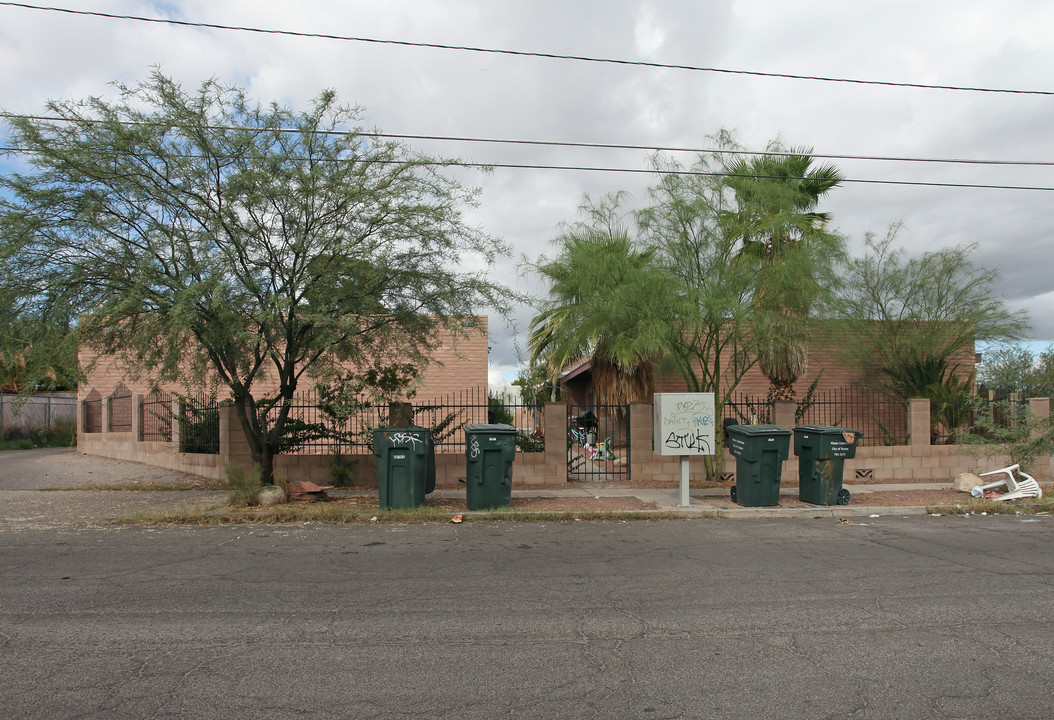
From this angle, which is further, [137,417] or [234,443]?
[137,417]

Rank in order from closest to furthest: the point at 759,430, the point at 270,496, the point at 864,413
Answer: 1. the point at 270,496
2. the point at 759,430
3. the point at 864,413

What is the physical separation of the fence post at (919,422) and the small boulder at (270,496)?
13082mm

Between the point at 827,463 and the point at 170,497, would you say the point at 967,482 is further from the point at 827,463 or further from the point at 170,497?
the point at 170,497

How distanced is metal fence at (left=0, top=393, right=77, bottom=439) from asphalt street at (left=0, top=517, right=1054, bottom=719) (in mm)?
21495

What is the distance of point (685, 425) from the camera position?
476 inches

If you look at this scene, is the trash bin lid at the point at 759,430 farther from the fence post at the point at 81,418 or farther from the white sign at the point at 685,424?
the fence post at the point at 81,418

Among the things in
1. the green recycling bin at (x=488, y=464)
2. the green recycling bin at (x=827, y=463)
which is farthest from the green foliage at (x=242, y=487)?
the green recycling bin at (x=827, y=463)

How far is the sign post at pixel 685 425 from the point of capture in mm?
12039

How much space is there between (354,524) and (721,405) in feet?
26.2

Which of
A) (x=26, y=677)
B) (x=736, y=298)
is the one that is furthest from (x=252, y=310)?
(x=736, y=298)

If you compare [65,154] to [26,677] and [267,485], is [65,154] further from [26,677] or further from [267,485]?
[26,677]

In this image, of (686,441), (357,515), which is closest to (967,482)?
(686,441)

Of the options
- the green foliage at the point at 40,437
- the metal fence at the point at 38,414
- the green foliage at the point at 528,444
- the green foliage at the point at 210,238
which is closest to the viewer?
the green foliage at the point at 210,238

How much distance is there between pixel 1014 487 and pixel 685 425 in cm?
620
